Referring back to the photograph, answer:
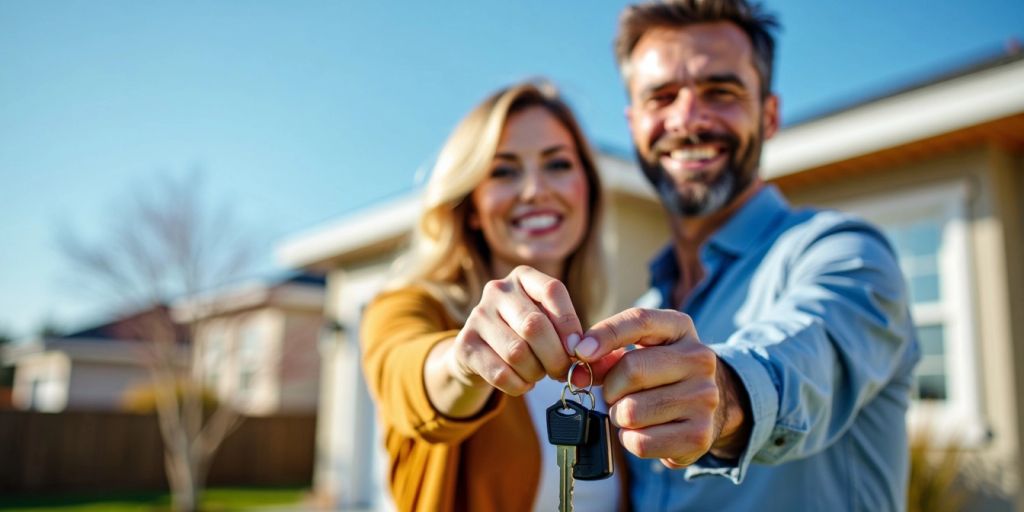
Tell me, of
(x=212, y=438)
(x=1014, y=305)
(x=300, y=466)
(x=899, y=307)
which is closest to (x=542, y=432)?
(x=899, y=307)

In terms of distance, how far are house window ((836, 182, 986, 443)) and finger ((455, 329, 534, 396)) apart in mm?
5658

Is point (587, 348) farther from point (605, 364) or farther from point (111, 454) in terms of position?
point (111, 454)

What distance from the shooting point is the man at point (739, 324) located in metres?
0.93

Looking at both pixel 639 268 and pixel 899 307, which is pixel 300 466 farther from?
pixel 899 307

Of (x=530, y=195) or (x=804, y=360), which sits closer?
(x=804, y=360)

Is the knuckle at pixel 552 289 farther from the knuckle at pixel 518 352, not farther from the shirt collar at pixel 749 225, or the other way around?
the shirt collar at pixel 749 225

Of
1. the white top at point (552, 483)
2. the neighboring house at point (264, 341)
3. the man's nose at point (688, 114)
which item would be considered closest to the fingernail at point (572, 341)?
the white top at point (552, 483)

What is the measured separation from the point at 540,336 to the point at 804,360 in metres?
0.54

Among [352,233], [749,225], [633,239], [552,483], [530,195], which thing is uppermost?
[352,233]

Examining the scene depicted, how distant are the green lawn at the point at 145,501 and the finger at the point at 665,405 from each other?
12234 mm

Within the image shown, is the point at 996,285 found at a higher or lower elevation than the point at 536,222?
higher

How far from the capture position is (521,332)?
0.95 meters

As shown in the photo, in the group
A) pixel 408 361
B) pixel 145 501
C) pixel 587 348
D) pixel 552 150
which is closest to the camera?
pixel 587 348

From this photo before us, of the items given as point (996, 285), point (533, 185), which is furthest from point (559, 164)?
point (996, 285)
